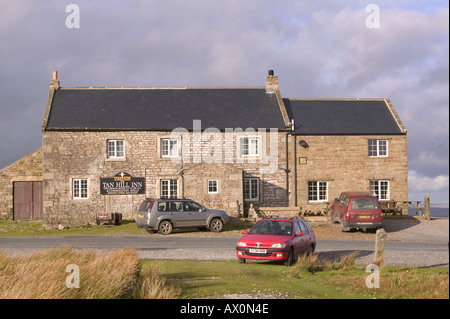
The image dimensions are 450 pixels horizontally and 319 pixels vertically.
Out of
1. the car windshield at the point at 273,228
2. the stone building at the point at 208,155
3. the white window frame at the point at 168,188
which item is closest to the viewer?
the car windshield at the point at 273,228

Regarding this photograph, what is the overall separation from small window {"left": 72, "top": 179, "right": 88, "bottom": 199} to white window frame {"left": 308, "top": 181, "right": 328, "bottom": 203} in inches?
Result: 564

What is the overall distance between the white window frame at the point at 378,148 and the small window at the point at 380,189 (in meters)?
1.84

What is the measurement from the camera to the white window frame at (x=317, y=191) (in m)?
37.2

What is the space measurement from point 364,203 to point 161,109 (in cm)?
1595

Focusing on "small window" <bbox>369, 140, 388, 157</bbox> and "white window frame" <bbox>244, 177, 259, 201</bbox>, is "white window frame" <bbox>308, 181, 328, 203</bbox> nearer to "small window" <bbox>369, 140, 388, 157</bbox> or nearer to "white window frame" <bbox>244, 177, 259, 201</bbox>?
"white window frame" <bbox>244, 177, 259, 201</bbox>

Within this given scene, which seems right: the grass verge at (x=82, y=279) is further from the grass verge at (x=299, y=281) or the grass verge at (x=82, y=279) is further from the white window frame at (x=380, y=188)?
the white window frame at (x=380, y=188)

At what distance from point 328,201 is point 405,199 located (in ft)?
16.8

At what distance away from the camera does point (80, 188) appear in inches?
1404

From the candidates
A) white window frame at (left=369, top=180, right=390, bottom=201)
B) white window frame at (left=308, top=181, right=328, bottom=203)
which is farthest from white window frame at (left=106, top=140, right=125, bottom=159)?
white window frame at (left=369, top=180, right=390, bottom=201)

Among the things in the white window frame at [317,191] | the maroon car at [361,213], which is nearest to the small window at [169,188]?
the white window frame at [317,191]

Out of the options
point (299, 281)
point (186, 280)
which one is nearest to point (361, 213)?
point (299, 281)

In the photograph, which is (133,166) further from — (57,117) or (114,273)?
(114,273)

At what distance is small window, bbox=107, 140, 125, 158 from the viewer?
118 feet
